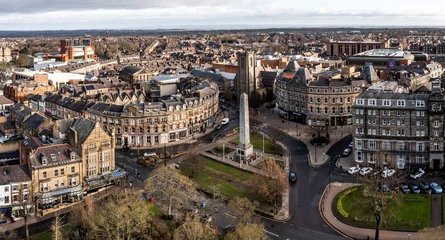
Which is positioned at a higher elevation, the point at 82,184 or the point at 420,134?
the point at 420,134

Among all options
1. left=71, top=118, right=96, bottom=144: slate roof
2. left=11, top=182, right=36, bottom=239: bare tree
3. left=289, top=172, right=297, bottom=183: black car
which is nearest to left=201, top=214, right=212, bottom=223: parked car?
left=289, top=172, right=297, bottom=183: black car

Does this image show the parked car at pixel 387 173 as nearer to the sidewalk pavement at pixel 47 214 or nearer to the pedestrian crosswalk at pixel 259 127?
the pedestrian crosswalk at pixel 259 127

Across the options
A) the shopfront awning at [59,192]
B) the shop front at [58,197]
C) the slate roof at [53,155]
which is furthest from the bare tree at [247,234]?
the slate roof at [53,155]

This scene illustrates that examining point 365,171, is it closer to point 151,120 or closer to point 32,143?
point 151,120

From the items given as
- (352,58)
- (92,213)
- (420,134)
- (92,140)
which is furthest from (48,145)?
(352,58)

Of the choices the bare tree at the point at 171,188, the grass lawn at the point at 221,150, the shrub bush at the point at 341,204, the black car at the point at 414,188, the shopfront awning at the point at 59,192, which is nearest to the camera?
the bare tree at the point at 171,188

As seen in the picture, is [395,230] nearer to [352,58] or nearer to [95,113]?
[95,113]

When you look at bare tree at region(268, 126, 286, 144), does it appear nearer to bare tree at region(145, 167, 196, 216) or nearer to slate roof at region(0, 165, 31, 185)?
bare tree at region(145, 167, 196, 216)
